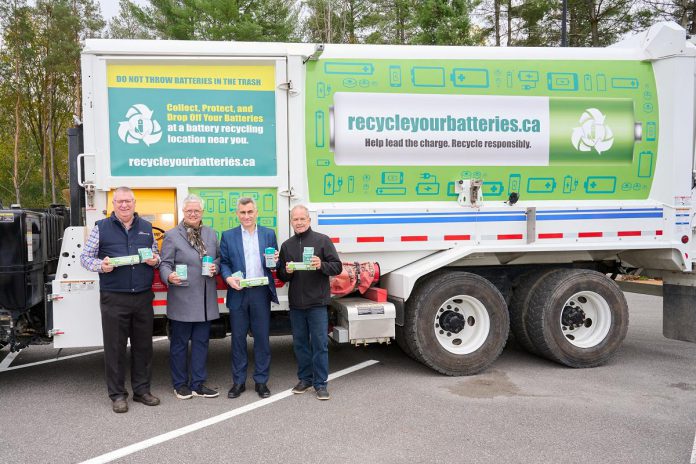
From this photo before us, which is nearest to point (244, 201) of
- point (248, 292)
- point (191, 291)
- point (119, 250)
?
point (248, 292)

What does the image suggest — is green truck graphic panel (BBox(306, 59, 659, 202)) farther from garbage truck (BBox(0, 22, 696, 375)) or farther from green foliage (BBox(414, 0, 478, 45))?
green foliage (BBox(414, 0, 478, 45))

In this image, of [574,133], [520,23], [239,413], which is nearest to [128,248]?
[239,413]

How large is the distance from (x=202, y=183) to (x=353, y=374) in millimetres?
2410

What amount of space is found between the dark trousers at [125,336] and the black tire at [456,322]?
7.98 feet

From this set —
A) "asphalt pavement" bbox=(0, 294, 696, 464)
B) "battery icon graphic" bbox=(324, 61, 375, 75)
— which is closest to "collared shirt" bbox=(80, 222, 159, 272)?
"asphalt pavement" bbox=(0, 294, 696, 464)

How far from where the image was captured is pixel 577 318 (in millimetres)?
6133

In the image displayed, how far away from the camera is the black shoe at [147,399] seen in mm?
5023

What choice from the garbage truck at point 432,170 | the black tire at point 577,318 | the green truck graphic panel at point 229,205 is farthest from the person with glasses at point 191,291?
the black tire at point 577,318

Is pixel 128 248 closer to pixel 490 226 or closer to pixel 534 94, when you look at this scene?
pixel 490 226

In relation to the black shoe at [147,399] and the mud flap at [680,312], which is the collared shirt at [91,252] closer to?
the black shoe at [147,399]

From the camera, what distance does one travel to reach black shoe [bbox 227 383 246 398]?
17.1ft

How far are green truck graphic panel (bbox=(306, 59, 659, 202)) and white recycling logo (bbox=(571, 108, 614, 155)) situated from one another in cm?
1

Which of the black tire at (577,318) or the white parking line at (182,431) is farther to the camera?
the black tire at (577,318)

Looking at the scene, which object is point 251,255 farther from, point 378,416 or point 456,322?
point 456,322
